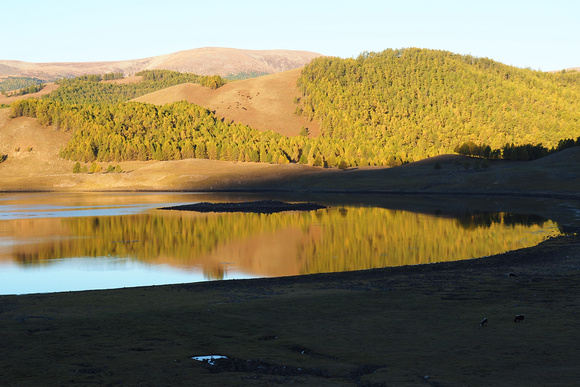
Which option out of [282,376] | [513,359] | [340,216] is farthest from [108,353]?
[340,216]

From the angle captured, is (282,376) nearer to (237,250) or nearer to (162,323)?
(162,323)

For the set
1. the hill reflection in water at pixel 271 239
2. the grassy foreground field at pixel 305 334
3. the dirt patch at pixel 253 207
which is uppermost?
the grassy foreground field at pixel 305 334

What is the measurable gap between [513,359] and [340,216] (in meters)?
59.9

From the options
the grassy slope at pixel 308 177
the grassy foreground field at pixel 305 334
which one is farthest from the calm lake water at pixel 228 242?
the grassy slope at pixel 308 177

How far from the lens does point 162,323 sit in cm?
1906

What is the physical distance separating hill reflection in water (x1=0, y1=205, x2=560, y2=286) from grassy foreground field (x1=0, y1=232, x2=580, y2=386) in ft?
38.0

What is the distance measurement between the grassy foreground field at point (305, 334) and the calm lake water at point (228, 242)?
8.78m

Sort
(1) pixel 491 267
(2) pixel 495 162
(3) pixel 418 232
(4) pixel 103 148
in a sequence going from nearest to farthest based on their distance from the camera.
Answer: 1. (1) pixel 491 267
2. (3) pixel 418 232
3. (2) pixel 495 162
4. (4) pixel 103 148

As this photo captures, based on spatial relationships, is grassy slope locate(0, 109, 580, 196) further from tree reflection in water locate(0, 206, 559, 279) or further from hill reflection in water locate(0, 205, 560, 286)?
tree reflection in water locate(0, 206, 559, 279)

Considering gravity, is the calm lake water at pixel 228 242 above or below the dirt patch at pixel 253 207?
above

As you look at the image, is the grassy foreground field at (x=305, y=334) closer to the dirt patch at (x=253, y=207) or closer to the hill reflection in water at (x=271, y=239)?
the hill reflection in water at (x=271, y=239)

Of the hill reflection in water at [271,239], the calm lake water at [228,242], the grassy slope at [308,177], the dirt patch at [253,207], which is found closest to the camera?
the calm lake water at [228,242]

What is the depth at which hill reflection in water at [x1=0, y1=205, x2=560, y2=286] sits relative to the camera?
133 feet

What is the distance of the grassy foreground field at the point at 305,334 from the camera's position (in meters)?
13.6
